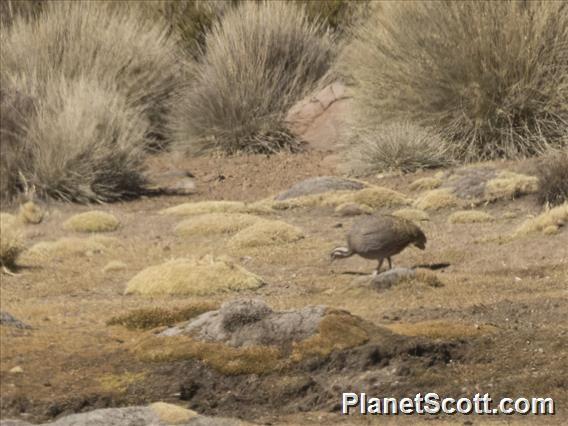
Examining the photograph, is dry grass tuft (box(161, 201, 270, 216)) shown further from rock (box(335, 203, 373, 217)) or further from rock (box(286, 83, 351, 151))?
rock (box(286, 83, 351, 151))

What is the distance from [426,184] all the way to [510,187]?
1.67 metres

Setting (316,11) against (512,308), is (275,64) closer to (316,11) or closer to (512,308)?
(316,11)

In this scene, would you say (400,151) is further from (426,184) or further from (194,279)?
(194,279)

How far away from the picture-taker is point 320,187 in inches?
779

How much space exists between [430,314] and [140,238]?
24.9ft

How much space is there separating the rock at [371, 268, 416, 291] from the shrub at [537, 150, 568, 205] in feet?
15.7

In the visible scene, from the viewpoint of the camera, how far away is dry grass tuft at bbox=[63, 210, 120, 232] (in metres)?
18.6

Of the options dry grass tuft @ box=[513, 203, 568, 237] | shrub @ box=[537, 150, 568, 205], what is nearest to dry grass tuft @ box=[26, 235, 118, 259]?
dry grass tuft @ box=[513, 203, 568, 237]

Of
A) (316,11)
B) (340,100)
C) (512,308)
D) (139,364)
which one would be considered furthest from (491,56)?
(139,364)

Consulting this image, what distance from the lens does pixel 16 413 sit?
889 centimetres

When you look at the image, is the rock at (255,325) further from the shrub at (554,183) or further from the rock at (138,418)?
the shrub at (554,183)

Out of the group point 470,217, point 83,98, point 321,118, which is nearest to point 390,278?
point 470,217

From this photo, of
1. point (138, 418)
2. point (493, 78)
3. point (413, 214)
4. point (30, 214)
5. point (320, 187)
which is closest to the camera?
point (138, 418)

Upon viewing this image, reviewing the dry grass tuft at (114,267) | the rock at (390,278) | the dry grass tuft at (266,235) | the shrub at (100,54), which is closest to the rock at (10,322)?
the rock at (390,278)
